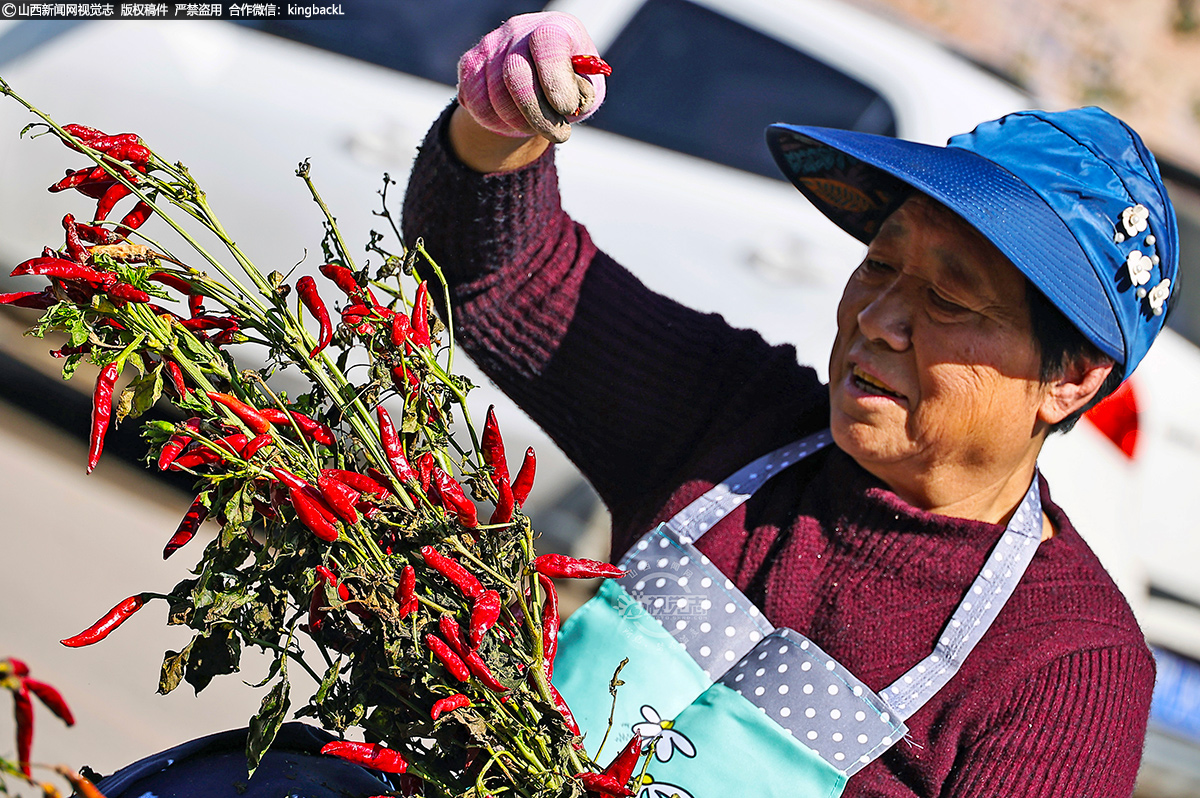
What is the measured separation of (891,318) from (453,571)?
2.23ft

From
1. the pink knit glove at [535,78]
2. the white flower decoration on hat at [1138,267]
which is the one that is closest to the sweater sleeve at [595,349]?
the pink knit glove at [535,78]

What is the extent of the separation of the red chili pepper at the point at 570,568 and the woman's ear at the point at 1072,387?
25.5 inches

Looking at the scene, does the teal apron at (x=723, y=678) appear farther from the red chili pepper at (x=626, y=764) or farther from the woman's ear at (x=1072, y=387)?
the red chili pepper at (x=626, y=764)

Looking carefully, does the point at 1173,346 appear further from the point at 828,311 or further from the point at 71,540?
the point at 71,540

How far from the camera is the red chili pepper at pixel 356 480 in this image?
82cm

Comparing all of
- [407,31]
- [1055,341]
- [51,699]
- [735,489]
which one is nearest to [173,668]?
[51,699]

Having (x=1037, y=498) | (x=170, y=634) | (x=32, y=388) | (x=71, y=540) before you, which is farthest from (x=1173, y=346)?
(x=32, y=388)

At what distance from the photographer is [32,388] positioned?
2.87 meters

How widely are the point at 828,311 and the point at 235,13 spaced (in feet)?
5.46

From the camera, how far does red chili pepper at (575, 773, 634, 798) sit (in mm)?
860

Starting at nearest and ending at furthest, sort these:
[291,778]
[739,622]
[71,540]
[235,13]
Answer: [291,778]
[739,622]
[71,540]
[235,13]

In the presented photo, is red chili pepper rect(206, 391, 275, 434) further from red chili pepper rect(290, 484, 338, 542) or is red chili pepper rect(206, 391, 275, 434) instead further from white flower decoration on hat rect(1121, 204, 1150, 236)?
white flower decoration on hat rect(1121, 204, 1150, 236)

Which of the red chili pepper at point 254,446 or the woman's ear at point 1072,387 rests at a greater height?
the woman's ear at point 1072,387

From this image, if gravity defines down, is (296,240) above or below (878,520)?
Result: below
